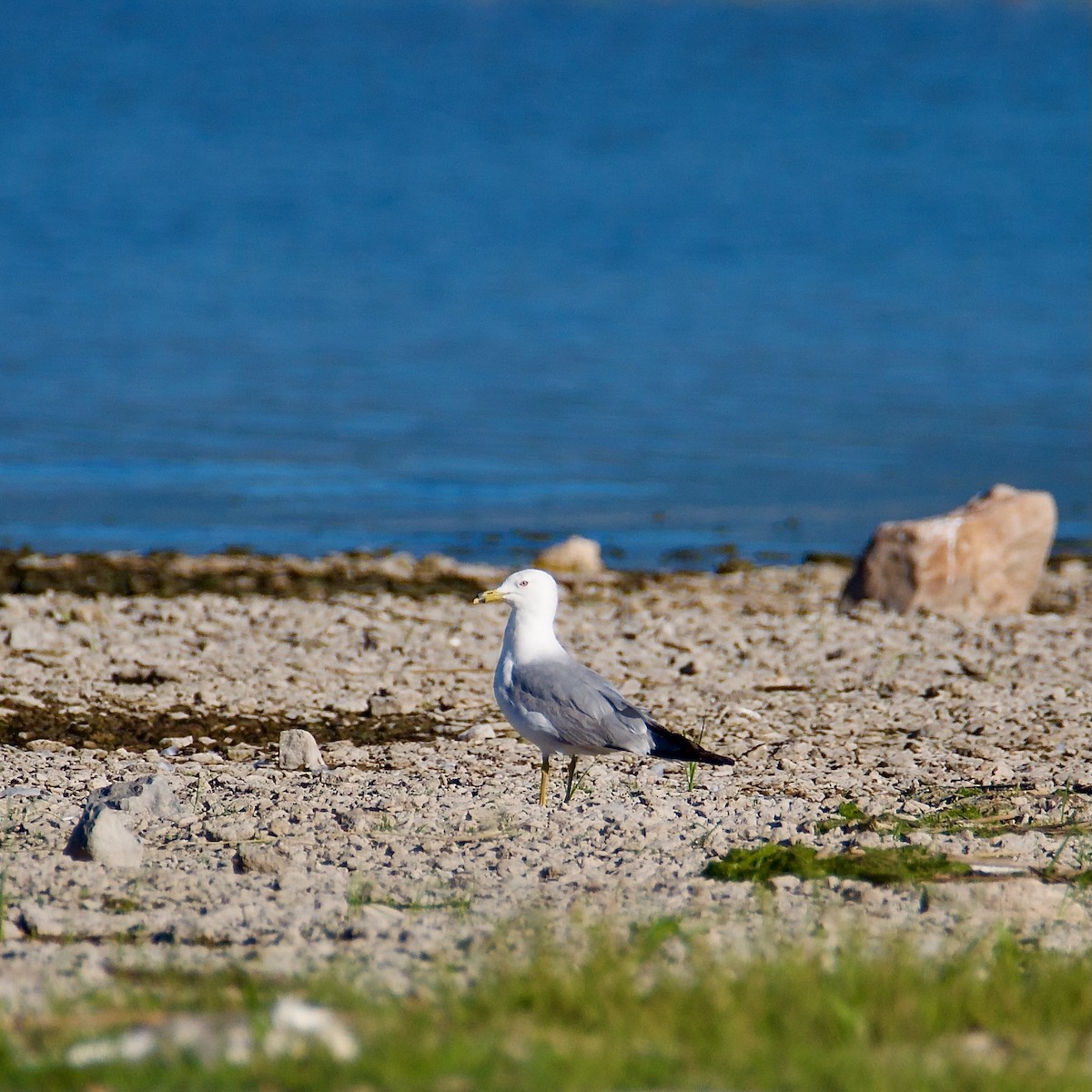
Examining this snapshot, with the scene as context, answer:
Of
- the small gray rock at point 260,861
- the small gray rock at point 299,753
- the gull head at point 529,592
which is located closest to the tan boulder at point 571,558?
the small gray rock at point 299,753

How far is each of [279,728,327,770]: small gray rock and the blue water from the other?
5.89m

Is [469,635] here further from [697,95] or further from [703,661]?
[697,95]

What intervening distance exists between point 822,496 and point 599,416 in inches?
145

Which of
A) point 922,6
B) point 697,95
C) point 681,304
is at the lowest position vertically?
point 681,304

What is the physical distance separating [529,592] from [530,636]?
17cm

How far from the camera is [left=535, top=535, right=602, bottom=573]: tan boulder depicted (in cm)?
1198

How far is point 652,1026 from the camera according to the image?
149 inches

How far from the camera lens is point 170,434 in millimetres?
16859

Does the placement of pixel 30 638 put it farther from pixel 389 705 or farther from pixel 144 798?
pixel 144 798

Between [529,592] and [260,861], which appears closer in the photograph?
[260,861]

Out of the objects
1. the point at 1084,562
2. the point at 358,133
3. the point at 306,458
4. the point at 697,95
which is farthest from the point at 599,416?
the point at 697,95

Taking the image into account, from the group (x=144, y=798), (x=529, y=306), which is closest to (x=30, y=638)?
(x=144, y=798)

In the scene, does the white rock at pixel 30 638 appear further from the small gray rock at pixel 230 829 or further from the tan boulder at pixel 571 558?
the tan boulder at pixel 571 558

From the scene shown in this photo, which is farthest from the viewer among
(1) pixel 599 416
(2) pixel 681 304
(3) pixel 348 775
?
(2) pixel 681 304
